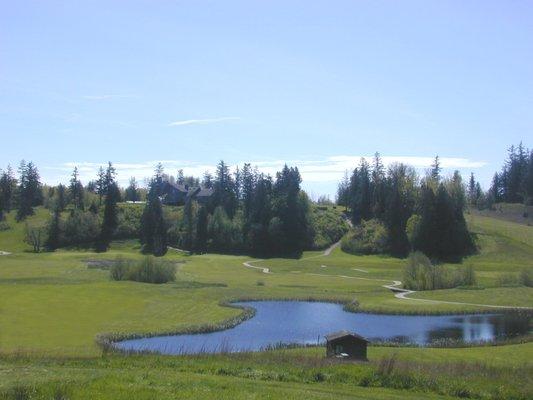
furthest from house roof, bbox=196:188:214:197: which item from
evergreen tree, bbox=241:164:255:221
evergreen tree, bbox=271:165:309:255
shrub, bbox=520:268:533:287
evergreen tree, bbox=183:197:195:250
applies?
shrub, bbox=520:268:533:287

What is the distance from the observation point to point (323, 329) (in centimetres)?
4753

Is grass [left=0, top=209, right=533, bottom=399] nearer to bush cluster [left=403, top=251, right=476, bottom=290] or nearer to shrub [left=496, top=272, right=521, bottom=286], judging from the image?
shrub [left=496, top=272, right=521, bottom=286]

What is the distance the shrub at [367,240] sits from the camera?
121m

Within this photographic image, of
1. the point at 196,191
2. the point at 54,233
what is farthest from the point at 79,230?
the point at 196,191

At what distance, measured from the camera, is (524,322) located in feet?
167

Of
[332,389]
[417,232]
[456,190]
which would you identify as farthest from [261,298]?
[456,190]

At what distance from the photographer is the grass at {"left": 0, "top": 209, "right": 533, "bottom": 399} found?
1891 cm

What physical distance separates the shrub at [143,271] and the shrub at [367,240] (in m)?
54.9

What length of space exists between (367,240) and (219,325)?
262 ft

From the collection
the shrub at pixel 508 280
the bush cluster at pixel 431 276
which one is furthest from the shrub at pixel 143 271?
the shrub at pixel 508 280

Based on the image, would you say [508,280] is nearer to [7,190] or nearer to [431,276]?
[431,276]

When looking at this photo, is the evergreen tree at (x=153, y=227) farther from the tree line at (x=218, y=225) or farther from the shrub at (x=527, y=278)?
Result: the shrub at (x=527, y=278)

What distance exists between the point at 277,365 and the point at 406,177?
111088 mm

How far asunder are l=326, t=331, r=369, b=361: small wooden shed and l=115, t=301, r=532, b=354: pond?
742 centimetres
